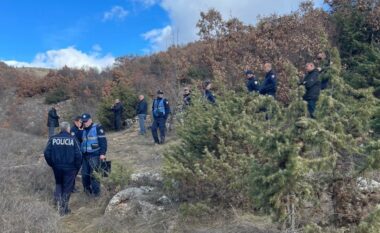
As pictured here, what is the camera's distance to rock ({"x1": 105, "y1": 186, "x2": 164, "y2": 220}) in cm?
621

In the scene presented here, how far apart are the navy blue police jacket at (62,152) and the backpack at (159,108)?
4.52m

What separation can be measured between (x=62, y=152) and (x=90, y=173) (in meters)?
0.86

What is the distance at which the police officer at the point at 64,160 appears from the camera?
7.13m

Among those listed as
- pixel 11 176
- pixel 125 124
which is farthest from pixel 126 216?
pixel 125 124

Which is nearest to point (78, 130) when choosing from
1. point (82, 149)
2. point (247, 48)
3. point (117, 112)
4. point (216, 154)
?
point (82, 149)

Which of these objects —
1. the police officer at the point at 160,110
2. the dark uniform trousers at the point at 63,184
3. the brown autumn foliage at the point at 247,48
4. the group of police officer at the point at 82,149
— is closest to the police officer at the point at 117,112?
the brown autumn foliage at the point at 247,48

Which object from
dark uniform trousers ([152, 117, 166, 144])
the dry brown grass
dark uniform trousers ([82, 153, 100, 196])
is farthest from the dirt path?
the dry brown grass

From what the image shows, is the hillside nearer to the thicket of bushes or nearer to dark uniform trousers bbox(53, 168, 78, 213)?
the thicket of bushes

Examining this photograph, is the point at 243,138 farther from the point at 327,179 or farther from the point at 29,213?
the point at 29,213

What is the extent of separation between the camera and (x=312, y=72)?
8078 millimetres

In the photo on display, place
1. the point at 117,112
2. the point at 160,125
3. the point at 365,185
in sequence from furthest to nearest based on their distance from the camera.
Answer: the point at 117,112, the point at 160,125, the point at 365,185

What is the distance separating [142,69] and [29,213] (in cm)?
2028

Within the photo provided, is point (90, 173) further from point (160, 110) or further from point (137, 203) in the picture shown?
point (160, 110)

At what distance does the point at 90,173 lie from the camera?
7.80 metres
